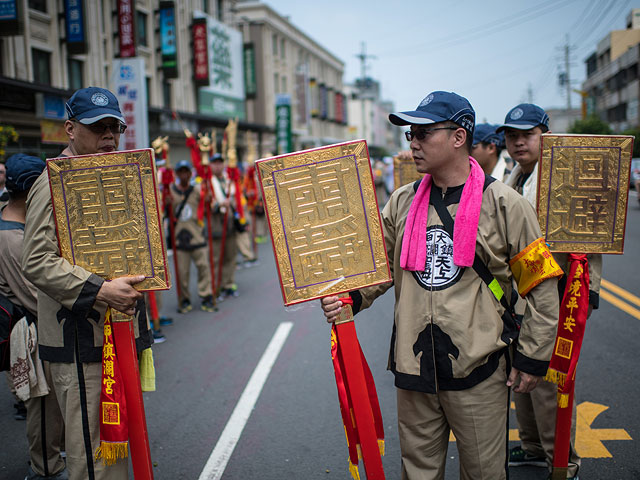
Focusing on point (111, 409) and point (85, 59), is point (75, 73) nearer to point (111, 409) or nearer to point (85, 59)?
point (85, 59)

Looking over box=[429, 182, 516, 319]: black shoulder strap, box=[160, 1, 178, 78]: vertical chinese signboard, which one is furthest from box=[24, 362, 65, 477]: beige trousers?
box=[160, 1, 178, 78]: vertical chinese signboard

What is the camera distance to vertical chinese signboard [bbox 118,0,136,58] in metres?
18.2

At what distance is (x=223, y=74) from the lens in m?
30.9

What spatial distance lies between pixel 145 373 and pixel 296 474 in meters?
1.20

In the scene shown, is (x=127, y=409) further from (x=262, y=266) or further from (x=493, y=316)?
(x=262, y=266)

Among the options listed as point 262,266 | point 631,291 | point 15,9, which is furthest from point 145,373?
point 15,9

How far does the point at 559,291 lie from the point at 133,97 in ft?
40.9

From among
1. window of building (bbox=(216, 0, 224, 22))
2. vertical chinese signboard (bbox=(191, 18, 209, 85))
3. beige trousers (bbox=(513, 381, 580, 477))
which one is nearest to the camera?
beige trousers (bbox=(513, 381, 580, 477))

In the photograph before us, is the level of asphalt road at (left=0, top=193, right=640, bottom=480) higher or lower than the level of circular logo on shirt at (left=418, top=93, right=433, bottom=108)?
lower

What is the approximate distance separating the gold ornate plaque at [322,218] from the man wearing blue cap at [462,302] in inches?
5.4

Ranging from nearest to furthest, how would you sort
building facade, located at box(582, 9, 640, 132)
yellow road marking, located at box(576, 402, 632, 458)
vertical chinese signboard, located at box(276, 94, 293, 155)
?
1. yellow road marking, located at box(576, 402, 632, 458)
2. vertical chinese signboard, located at box(276, 94, 293, 155)
3. building facade, located at box(582, 9, 640, 132)

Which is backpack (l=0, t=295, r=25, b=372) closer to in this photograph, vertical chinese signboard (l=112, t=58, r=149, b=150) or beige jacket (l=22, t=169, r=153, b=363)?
beige jacket (l=22, t=169, r=153, b=363)

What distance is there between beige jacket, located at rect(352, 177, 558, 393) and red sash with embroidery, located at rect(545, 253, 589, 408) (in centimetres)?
81

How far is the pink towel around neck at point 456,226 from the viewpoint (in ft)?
7.66
